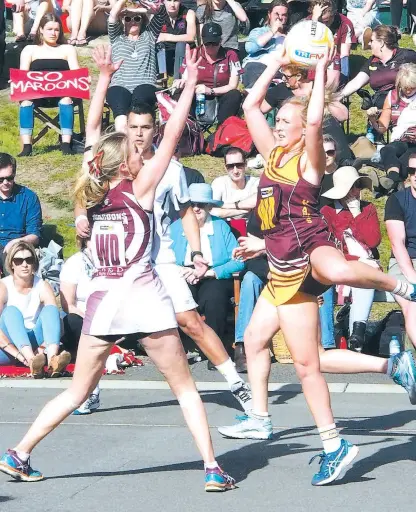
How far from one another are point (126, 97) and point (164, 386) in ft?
17.9

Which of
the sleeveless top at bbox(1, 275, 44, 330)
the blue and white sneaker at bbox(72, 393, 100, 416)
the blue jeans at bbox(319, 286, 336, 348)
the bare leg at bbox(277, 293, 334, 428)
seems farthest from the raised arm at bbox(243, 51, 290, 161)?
the sleeveless top at bbox(1, 275, 44, 330)

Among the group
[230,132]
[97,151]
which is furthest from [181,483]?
[230,132]

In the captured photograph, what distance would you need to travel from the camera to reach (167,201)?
7383 millimetres

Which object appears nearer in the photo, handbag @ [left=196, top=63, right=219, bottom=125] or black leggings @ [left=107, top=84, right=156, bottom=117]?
black leggings @ [left=107, top=84, right=156, bottom=117]

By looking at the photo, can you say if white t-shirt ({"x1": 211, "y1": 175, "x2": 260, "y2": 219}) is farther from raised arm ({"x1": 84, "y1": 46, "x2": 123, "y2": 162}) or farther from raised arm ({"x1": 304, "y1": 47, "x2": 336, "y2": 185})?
raised arm ({"x1": 304, "y1": 47, "x2": 336, "y2": 185})

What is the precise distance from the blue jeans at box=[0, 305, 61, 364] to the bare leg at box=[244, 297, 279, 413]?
305 centimetres

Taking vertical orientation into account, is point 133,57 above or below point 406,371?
below

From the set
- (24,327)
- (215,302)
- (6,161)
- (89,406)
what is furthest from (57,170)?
(89,406)

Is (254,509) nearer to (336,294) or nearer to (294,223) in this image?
(294,223)

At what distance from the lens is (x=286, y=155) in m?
6.20

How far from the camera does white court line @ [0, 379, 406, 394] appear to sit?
851 cm

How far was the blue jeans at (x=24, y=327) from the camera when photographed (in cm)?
942

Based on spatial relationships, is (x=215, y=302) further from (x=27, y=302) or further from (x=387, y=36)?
(x=387, y=36)

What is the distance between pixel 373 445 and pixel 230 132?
6.93 metres
